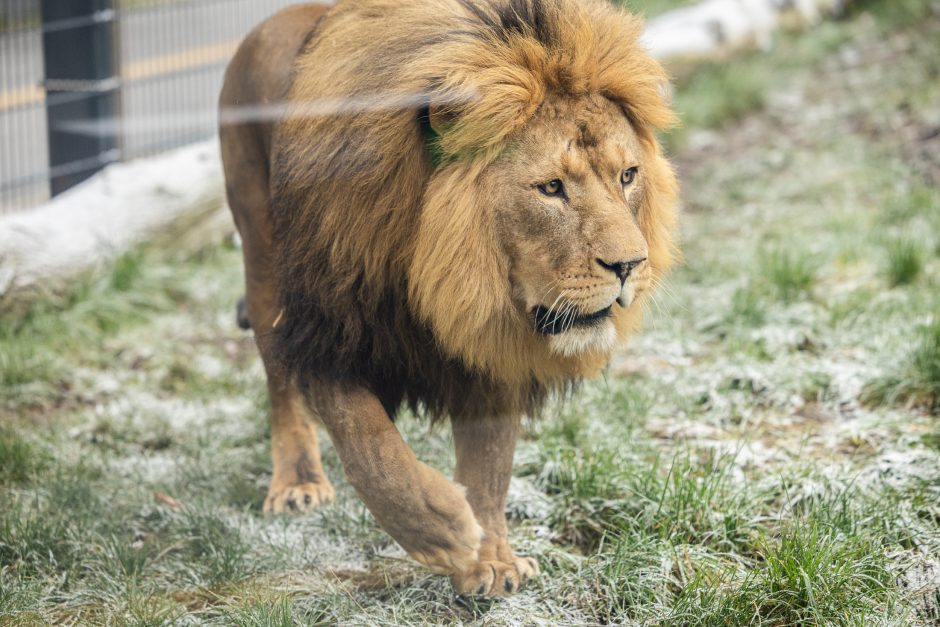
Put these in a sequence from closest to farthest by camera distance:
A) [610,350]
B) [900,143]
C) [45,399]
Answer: [610,350] < [45,399] < [900,143]

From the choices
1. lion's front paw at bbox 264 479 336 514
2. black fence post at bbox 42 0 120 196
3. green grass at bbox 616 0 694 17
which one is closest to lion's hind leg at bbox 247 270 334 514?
lion's front paw at bbox 264 479 336 514

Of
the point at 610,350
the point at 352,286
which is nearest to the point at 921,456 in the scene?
the point at 610,350

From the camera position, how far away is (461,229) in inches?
112

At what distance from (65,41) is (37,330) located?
1.67m

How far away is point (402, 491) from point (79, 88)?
4236 mm

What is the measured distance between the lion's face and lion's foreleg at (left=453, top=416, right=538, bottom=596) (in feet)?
1.69

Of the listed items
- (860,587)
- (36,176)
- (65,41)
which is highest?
(65,41)

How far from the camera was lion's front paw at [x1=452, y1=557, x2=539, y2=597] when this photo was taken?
10.5 feet

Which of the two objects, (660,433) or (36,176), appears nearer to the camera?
(660,433)

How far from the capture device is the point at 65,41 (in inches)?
237

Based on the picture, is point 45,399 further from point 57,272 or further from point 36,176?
point 36,176

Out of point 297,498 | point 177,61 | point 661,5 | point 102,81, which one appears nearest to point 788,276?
point 297,498

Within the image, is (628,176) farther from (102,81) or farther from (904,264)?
(102,81)

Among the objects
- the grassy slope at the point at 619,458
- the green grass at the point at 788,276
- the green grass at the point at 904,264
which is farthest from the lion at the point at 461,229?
the green grass at the point at 904,264
